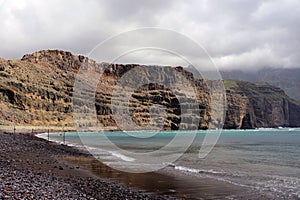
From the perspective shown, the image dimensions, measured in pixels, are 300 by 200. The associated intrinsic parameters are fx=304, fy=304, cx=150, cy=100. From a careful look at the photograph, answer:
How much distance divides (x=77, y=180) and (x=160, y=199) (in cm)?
676

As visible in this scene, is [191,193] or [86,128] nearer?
[191,193]

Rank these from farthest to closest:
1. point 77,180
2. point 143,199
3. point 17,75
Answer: point 17,75, point 77,180, point 143,199

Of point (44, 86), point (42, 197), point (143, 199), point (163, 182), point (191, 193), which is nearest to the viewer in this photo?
point (42, 197)

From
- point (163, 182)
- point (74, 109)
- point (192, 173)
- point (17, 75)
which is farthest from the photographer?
point (74, 109)

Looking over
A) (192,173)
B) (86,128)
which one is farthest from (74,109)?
(192,173)

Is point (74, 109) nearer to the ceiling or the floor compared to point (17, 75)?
nearer to the floor

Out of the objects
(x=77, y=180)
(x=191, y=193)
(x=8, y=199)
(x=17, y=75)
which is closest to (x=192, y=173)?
(x=191, y=193)

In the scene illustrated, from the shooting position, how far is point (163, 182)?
23.5 m

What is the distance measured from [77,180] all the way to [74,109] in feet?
592

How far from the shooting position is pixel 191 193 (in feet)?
65.0

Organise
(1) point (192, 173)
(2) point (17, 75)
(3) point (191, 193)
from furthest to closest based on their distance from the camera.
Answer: (2) point (17, 75) → (1) point (192, 173) → (3) point (191, 193)

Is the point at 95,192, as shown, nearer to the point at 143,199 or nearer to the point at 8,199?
the point at 143,199

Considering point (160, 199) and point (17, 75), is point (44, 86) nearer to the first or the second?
point (17, 75)

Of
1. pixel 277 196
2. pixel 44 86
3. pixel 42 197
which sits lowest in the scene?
pixel 277 196
